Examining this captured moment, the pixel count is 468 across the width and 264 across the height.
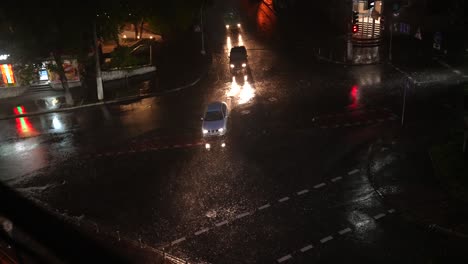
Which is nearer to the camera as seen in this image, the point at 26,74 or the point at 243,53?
the point at 26,74

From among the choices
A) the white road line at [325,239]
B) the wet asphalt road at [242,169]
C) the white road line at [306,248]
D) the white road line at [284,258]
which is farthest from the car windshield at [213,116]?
the white road line at [284,258]

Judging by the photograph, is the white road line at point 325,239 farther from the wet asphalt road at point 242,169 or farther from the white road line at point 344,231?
the white road line at point 344,231

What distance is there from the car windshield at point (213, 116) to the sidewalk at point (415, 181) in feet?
28.8

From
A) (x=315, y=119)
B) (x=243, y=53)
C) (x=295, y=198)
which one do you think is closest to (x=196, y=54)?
(x=243, y=53)

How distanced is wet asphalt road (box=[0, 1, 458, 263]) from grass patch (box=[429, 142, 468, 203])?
304cm

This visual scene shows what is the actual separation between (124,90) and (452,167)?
25.4m

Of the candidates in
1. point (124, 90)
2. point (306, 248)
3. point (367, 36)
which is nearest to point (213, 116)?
point (306, 248)

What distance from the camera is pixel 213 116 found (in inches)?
1027

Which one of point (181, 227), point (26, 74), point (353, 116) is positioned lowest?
point (181, 227)

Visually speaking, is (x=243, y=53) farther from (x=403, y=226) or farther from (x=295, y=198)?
(x=403, y=226)

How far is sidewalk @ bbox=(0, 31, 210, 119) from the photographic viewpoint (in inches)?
1316

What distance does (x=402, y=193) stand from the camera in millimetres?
18391

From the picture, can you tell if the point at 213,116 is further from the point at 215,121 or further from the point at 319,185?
the point at 319,185

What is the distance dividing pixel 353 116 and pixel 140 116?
13.9 metres
